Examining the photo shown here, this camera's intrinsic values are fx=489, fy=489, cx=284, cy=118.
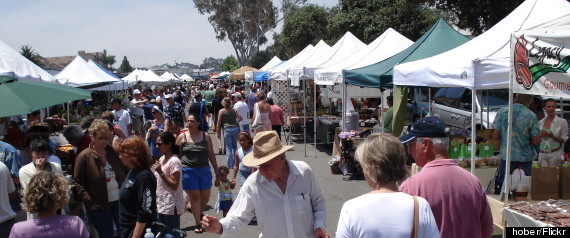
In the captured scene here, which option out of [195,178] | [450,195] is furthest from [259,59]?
[450,195]

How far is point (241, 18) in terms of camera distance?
55312 millimetres

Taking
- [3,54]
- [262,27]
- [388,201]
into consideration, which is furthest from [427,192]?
[262,27]

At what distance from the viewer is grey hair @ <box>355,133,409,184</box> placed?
7.77ft

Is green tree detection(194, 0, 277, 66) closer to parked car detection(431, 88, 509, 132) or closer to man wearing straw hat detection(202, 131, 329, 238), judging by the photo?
parked car detection(431, 88, 509, 132)

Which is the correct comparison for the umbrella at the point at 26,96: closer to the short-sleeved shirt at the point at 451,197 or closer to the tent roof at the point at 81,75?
the short-sleeved shirt at the point at 451,197

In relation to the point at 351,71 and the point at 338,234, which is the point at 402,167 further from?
the point at 351,71

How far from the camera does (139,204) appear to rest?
4246 mm

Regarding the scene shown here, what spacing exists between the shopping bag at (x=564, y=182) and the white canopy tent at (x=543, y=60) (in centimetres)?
163

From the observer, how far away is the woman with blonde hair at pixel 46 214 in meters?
3.18

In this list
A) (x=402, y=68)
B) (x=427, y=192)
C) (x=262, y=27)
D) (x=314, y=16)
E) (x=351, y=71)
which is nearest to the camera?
(x=427, y=192)

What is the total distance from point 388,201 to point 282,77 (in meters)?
14.4

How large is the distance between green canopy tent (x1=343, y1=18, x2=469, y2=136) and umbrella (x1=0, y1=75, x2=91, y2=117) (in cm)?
545

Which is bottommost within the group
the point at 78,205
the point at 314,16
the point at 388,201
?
the point at 78,205

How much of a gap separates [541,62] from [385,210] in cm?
287
